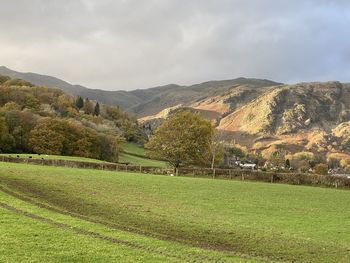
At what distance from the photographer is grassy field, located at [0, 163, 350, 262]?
22922 millimetres

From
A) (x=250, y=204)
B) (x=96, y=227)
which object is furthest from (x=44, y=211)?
(x=250, y=204)

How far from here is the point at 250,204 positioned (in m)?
41.2

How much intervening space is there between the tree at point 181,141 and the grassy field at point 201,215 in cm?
4390

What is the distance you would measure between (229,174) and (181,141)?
98.0 feet

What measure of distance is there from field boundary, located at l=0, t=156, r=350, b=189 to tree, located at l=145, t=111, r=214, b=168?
2125 cm

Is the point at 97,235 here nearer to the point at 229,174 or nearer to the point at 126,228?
the point at 126,228

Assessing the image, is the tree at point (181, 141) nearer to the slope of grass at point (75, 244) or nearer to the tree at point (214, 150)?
the tree at point (214, 150)

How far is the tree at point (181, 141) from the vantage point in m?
98.6

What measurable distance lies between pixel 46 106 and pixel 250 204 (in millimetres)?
151048

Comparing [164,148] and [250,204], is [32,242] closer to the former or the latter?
[250,204]

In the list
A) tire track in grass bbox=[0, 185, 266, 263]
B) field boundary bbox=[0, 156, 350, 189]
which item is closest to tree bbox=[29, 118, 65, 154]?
field boundary bbox=[0, 156, 350, 189]

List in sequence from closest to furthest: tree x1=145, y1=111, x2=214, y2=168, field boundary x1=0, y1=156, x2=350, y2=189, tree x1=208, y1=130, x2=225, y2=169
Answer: field boundary x1=0, y1=156, x2=350, y2=189, tree x1=145, y1=111, x2=214, y2=168, tree x1=208, y1=130, x2=225, y2=169

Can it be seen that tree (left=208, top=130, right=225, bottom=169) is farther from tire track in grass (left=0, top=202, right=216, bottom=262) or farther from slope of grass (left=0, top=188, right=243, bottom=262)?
slope of grass (left=0, top=188, right=243, bottom=262)

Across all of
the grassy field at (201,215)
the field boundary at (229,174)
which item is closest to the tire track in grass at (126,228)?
the grassy field at (201,215)
